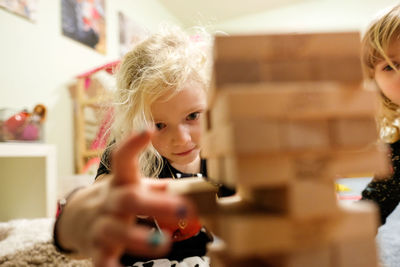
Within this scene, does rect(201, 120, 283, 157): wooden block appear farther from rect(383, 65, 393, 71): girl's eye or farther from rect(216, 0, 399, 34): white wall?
rect(216, 0, 399, 34): white wall

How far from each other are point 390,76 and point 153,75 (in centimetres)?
63

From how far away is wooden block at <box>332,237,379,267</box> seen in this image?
1.20ft

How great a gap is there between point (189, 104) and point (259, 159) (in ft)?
1.43

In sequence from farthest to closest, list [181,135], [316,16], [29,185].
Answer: [316,16], [29,185], [181,135]

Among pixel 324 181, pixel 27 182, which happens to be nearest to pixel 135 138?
pixel 324 181

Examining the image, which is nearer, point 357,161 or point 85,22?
point 357,161

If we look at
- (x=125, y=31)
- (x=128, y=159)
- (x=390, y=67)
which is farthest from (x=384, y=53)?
(x=125, y=31)

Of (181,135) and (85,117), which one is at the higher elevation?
(85,117)

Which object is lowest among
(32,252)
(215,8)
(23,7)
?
(32,252)

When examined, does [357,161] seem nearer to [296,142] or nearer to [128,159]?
[296,142]

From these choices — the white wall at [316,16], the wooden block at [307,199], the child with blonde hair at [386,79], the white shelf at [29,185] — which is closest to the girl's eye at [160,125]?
the wooden block at [307,199]

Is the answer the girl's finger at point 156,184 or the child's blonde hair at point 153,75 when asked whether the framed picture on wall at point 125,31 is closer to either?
the child's blonde hair at point 153,75

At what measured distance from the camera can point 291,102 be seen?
1.14 ft

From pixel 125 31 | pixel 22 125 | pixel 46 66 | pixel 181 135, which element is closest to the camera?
pixel 181 135
